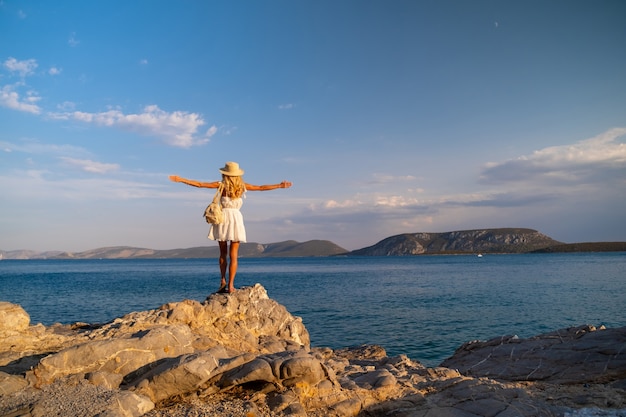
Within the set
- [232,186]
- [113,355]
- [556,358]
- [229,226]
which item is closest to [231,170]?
[232,186]

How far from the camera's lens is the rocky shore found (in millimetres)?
5418

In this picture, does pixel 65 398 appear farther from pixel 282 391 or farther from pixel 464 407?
pixel 464 407

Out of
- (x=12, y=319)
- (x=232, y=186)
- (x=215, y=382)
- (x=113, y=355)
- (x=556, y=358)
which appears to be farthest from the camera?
(x=556, y=358)

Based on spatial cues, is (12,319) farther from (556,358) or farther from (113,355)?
(556,358)

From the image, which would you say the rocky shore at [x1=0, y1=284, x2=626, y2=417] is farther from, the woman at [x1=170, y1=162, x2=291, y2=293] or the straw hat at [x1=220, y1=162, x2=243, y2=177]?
the straw hat at [x1=220, y1=162, x2=243, y2=177]

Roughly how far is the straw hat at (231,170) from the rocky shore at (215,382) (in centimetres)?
324

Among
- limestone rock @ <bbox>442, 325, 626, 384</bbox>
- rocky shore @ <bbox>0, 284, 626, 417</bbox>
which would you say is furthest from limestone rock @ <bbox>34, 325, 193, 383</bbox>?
limestone rock @ <bbox>442, 325, 626, 384</bbox>

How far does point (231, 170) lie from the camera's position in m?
10.4

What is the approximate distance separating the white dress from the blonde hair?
0.13 meters

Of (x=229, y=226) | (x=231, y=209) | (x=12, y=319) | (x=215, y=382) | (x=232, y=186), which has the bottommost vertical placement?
(x=215, y=382)

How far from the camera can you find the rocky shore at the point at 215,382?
5.42 m

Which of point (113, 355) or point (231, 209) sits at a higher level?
point (231, 209)

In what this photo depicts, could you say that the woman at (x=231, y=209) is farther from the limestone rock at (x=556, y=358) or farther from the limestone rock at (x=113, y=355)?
the limestone rock at (x=556, y=358)

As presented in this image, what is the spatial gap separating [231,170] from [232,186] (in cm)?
41
